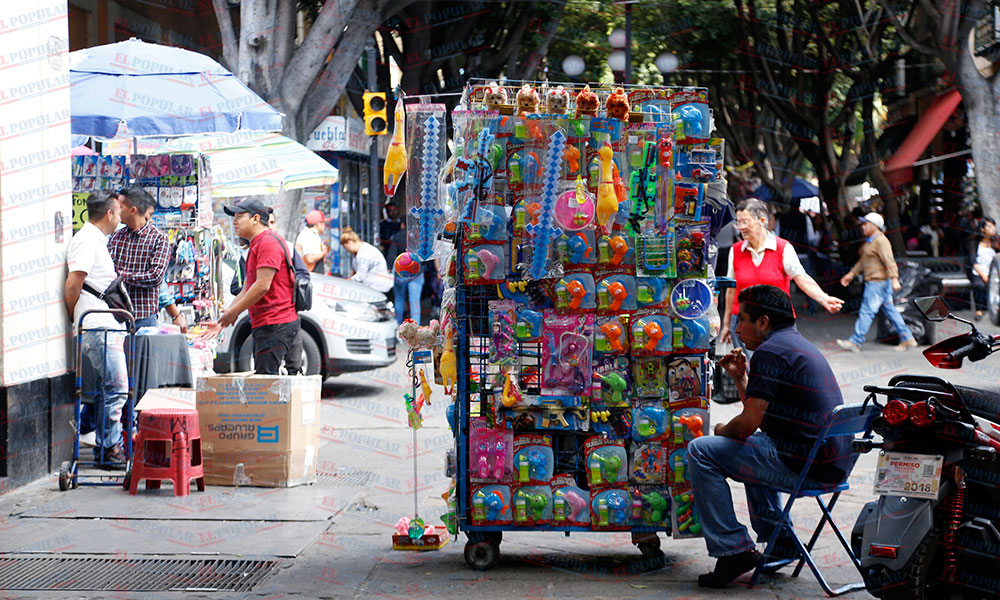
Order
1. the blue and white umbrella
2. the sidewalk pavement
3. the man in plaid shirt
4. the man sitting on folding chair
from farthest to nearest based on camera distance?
1. the blue and white umbrella
2. the man in plaid shirt
3. the sidewalk pavement
4. the man sitting on folding chair

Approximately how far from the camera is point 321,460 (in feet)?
28.6

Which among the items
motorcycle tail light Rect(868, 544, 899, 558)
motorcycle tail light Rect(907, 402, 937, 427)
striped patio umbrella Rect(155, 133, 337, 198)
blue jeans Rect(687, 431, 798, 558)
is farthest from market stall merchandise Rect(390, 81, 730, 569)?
striped patio umbrella Rect(155, 133, 337, 198)

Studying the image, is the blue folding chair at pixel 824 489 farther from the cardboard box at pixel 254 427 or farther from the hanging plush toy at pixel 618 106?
the cardboard box at pixel 254 427

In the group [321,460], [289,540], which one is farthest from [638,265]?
[321,460]

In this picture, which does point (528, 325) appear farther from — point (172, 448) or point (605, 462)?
point (172, 448)

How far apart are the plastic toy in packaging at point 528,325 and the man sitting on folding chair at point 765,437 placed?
0.96 metres

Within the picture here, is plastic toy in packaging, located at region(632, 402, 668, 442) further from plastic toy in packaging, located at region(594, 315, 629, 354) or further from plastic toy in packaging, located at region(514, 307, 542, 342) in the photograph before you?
plastic toy in packaging, located at region(514, 307, 542, 342)

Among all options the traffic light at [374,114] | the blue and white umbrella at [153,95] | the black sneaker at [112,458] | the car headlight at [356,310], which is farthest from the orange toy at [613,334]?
Result: the traffic light at [374,114]

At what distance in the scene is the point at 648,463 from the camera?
5574mm

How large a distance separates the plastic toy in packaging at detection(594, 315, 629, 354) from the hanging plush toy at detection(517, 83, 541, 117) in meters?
→ 1.09

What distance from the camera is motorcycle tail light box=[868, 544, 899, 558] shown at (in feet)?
14.0

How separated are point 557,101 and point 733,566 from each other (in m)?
2.40

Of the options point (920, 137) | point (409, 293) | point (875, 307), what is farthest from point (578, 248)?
point (920, 137)

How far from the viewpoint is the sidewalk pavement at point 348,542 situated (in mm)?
5293
